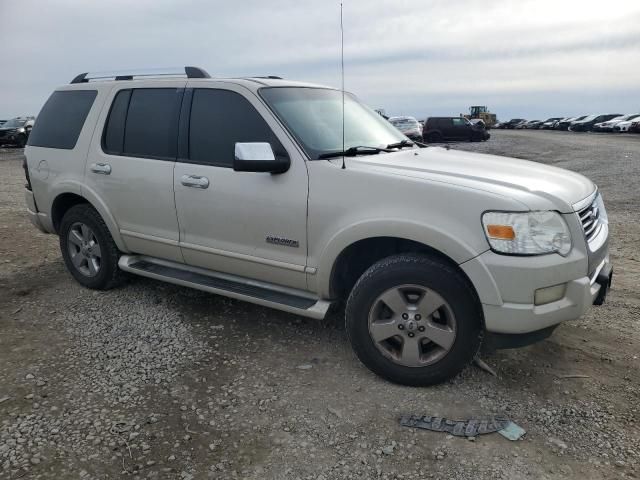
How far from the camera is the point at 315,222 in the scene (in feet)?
11.1

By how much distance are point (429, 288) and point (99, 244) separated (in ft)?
9.99

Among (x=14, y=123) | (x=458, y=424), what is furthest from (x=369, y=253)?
(x=14, y=123)

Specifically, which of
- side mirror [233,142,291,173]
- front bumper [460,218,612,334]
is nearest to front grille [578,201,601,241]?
front bumper [460,218,612,334]

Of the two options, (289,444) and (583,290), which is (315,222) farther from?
(583,290)

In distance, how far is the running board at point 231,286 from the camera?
3525mm

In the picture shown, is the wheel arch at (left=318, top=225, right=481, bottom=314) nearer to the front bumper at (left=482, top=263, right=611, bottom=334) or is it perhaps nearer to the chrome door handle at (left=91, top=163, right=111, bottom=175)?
the front bumper at (left=482, top=263, right=611, bottom=334)

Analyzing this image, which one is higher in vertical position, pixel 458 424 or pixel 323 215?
pixel 323 215

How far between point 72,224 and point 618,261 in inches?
215

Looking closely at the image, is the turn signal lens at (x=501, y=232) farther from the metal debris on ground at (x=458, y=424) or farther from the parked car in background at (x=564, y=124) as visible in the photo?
the parked car in background at (x=564, y=124)

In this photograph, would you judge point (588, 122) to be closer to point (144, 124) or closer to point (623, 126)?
point (623, 126)

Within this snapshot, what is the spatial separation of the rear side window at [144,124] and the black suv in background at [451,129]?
2368 cm

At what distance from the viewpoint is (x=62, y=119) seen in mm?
4883

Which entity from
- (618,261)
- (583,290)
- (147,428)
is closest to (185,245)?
(147,428)

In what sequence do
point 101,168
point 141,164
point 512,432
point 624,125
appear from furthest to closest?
1. point 624,125
2. point 101,168
3. point 141,164
4. point 512,432
